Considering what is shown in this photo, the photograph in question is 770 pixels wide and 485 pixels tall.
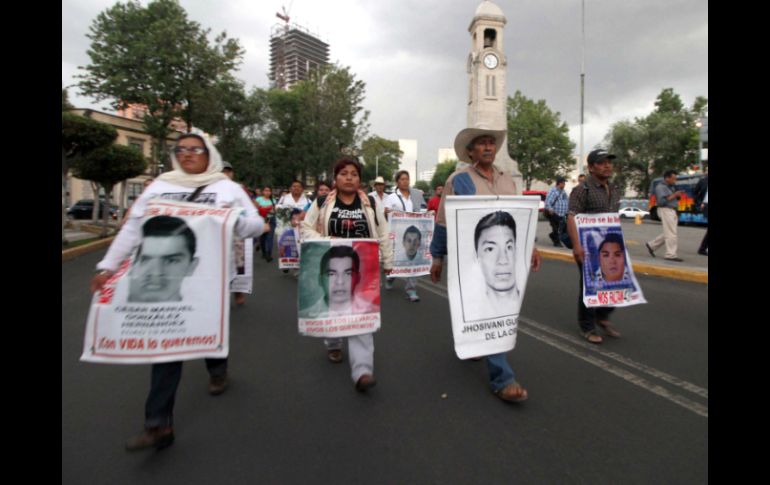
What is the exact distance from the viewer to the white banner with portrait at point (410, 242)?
677 cm

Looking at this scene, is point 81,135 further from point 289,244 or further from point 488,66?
point 488,66

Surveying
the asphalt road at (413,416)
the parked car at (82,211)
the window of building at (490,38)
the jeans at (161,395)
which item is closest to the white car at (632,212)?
the window of building at (490,38)

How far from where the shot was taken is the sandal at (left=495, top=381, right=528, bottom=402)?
9.20 feet

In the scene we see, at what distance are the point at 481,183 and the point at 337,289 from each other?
52.5 inches

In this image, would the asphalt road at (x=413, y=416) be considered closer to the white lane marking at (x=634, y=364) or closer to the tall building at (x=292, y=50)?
the white lane marking at (x=634, y=364)

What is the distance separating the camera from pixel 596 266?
4012 millimetres

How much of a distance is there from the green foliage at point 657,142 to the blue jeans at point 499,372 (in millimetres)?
49169

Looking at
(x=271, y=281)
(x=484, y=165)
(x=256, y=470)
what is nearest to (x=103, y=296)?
(x=256, y=470)

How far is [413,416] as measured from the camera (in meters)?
2.70

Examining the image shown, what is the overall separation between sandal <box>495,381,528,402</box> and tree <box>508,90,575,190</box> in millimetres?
46288

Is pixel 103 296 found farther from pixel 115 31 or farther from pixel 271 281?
pixel 115 31

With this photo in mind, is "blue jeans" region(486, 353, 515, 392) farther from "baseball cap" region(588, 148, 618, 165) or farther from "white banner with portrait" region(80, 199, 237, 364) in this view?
"baseball cap" region(588, 148, 618, 165)

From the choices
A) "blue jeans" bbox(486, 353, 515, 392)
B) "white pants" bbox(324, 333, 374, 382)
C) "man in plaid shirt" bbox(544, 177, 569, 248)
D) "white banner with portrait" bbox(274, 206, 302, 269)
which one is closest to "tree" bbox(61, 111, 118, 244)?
"white banner with portrait" bbox(274, 206, 302, 269)
